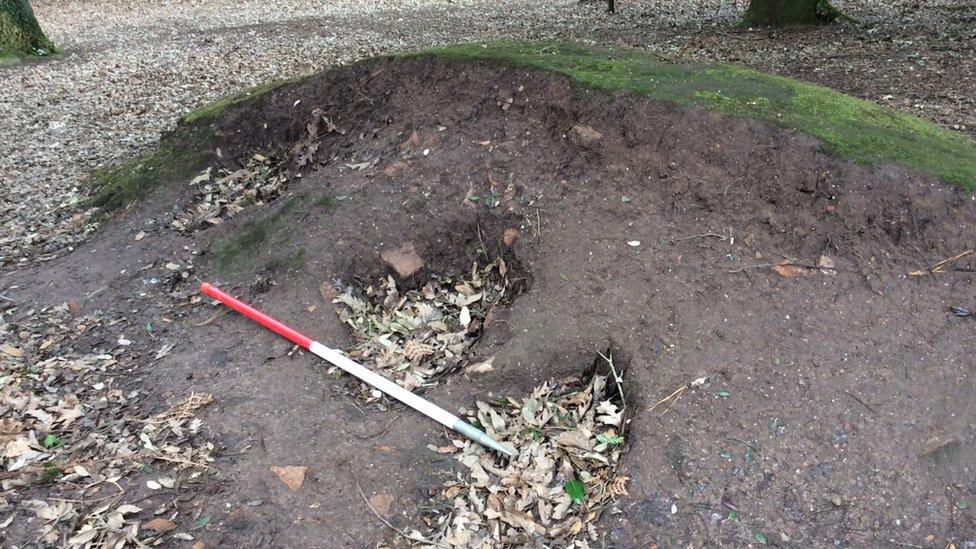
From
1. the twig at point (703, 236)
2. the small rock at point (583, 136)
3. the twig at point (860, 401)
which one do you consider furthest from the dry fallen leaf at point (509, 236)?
the twig at point (860, 401)

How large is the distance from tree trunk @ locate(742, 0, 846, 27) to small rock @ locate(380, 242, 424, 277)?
7.96m

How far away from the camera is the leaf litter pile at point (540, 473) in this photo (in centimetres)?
281

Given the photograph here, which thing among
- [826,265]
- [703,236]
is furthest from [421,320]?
[826,265]

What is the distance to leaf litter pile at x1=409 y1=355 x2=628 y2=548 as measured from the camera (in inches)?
111

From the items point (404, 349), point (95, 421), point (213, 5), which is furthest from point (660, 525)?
point (213, 5)

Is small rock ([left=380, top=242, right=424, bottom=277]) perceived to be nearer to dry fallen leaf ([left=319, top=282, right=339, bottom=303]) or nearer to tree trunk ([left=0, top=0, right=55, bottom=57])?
dry fallen leaf ([left=319, top=282, right=339, bottom=303])

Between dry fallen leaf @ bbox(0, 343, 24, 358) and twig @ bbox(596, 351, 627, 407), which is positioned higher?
dry fallen leaf @ bbox(0, 343, 24, 358)

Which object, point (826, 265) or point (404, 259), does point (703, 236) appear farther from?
point (404, 259)

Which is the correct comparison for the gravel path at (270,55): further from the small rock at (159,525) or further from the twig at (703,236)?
the small rock at (159,525)

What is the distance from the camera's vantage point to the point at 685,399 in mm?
3057

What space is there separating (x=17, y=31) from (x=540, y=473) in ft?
34.4

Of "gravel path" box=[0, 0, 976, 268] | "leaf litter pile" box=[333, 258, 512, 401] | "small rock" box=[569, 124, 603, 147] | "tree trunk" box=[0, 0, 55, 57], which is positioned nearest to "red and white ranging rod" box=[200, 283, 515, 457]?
"leaf litter pile" box=[333, 258, 512, 401]

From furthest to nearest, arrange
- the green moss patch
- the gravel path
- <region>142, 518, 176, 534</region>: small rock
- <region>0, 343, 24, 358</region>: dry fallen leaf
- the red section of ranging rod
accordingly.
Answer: the gravel path < <region>0, 343, 24, 358</region>: dry fallen leaf < the red section of ranging rod < the green moss patch < <region>142, 518, 176, 534</region>: small rock

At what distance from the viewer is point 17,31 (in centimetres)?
962
